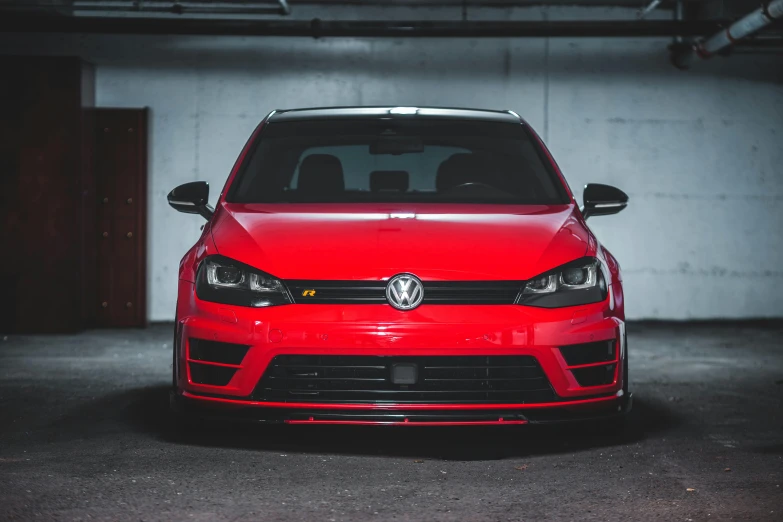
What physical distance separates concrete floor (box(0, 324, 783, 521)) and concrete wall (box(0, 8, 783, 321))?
4.97 m

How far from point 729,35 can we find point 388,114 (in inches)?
229

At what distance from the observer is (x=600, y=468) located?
4.00 metres

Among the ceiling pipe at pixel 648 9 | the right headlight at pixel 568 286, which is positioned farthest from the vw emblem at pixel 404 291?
the ceiling pipe at pixel 648 9

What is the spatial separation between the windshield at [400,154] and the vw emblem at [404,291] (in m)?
0.99

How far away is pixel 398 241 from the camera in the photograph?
13.3 ft

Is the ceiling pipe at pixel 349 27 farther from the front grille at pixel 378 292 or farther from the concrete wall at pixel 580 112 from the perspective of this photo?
the front grille at pixel 378 292

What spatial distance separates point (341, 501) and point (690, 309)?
27.7 feet

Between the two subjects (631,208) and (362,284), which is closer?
(362,284)

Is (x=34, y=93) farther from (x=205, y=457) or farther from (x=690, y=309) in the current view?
(x=690, y=309)

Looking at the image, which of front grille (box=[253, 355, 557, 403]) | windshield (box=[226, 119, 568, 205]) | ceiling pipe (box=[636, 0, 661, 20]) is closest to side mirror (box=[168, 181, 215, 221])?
windshield (box=[226, 119, 568, 205])

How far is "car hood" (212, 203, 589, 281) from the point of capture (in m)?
3.91

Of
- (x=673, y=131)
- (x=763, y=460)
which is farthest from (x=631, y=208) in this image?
(x=763, y=460)

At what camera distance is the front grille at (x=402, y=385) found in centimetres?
386

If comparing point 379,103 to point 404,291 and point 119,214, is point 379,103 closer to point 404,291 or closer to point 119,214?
point 119,214
